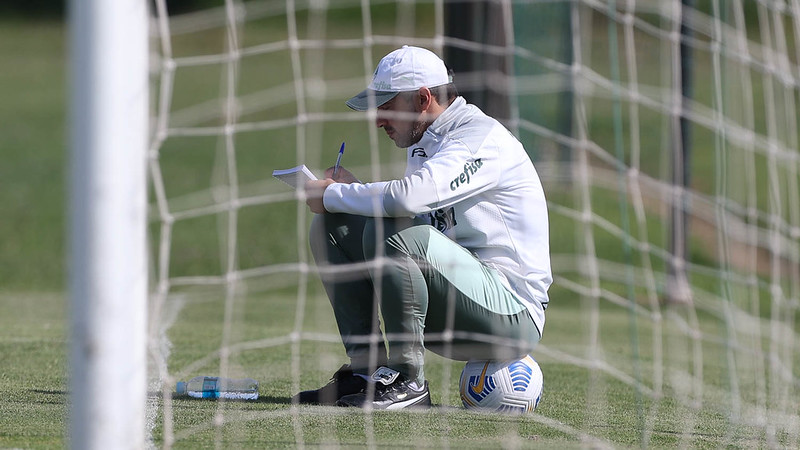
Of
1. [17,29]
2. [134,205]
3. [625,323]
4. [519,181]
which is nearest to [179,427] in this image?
[134,205]

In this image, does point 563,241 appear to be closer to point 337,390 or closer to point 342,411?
point 337,390

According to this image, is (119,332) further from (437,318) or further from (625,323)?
Answer: (625,323)

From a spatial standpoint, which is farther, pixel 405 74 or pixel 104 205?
pixel 405 74

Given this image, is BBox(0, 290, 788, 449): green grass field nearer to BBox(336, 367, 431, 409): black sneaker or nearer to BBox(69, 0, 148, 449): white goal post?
BBox(336, 367, 431, 409): black sneaker

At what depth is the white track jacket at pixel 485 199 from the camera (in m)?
3.88

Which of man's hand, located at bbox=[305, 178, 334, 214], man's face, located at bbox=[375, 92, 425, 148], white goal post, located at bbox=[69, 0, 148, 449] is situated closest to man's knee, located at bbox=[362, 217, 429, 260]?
man's hand, located at bbox=[305, 178, 334, 214]

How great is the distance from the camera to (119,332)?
8.59ft

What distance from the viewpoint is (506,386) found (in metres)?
3.98

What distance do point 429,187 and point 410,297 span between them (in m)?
0.38

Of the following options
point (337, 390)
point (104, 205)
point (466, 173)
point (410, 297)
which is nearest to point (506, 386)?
point (410, 297)

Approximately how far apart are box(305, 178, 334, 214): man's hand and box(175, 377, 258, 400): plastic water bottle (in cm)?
73

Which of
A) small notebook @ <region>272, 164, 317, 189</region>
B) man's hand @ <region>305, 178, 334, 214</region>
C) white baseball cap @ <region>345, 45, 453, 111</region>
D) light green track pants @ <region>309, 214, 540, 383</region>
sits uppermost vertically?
white baseball cap @ <region>345, 45, 453, 111</region>

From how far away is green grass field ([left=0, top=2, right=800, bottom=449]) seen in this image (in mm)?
3746

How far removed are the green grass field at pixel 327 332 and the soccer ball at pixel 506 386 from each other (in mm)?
69
